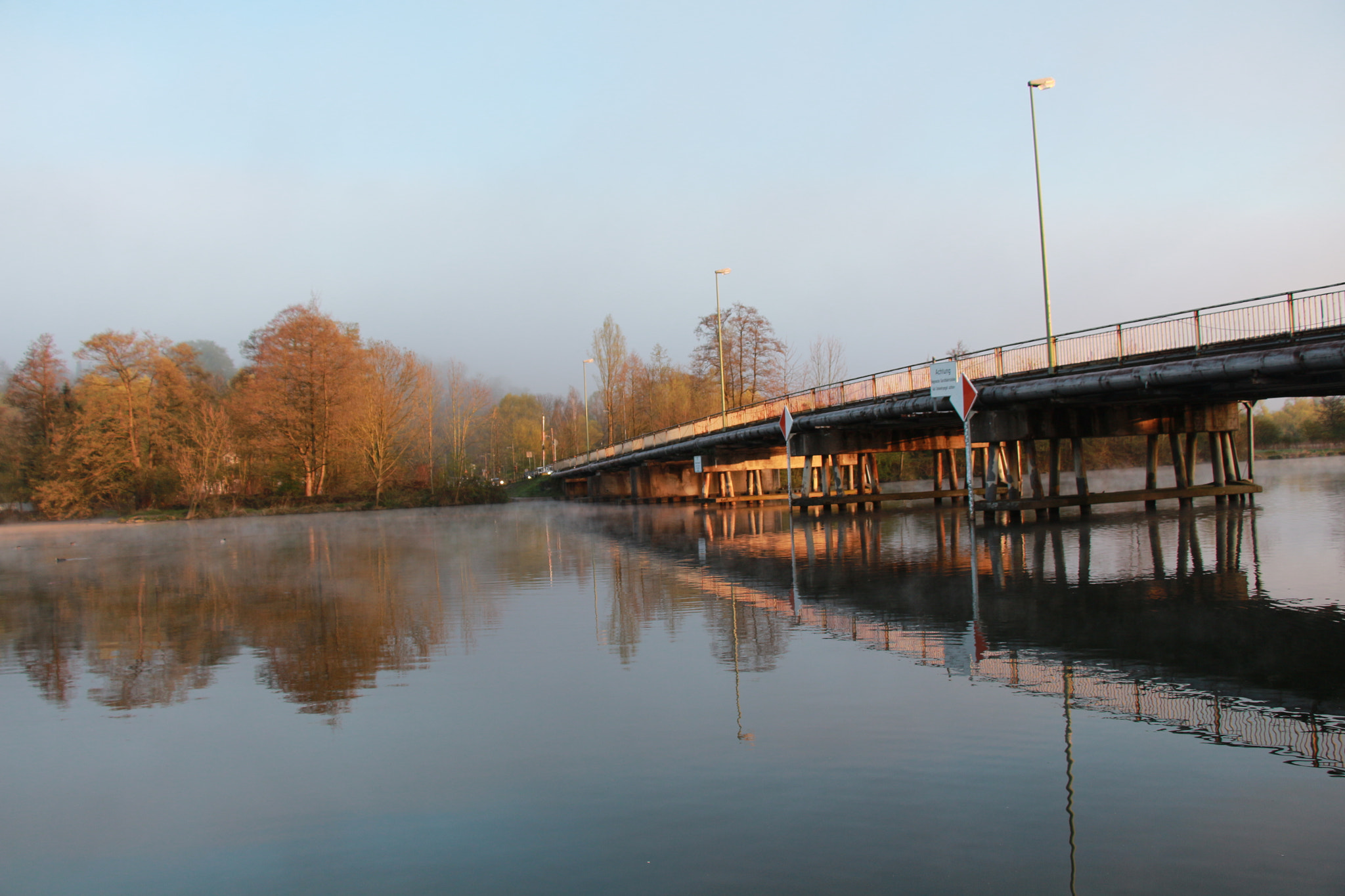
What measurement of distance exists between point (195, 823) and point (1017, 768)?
484 centimetres

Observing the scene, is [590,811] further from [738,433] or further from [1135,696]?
[738,433]

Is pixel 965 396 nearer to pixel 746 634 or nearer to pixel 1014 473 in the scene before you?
pixel 1014 473

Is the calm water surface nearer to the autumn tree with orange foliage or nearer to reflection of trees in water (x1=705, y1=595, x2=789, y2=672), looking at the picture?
reflection of trees in water (x1=705, y1=595, x2=789, y2=672)

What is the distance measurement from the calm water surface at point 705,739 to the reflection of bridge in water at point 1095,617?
0.20ft

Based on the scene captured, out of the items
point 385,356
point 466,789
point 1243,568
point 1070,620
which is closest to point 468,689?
point 466,789

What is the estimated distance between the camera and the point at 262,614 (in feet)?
45.1

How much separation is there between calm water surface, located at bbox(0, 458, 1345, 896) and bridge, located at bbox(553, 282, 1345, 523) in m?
Result: 6.89

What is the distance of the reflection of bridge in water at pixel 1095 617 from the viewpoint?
653 cm

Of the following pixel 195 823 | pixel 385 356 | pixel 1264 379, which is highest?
pixel 385 356

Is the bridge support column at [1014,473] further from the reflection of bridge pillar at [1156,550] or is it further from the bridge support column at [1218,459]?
the bridge support column at [1218,459]

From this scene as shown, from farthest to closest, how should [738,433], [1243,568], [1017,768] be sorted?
[738,433], [1243,568], [1017,768]

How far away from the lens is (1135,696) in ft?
22.3

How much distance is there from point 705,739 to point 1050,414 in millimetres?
23875

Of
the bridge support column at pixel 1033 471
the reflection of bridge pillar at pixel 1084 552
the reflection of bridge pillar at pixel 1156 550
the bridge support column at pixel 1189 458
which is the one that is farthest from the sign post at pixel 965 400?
the bridge support column at pixel 1189 458
